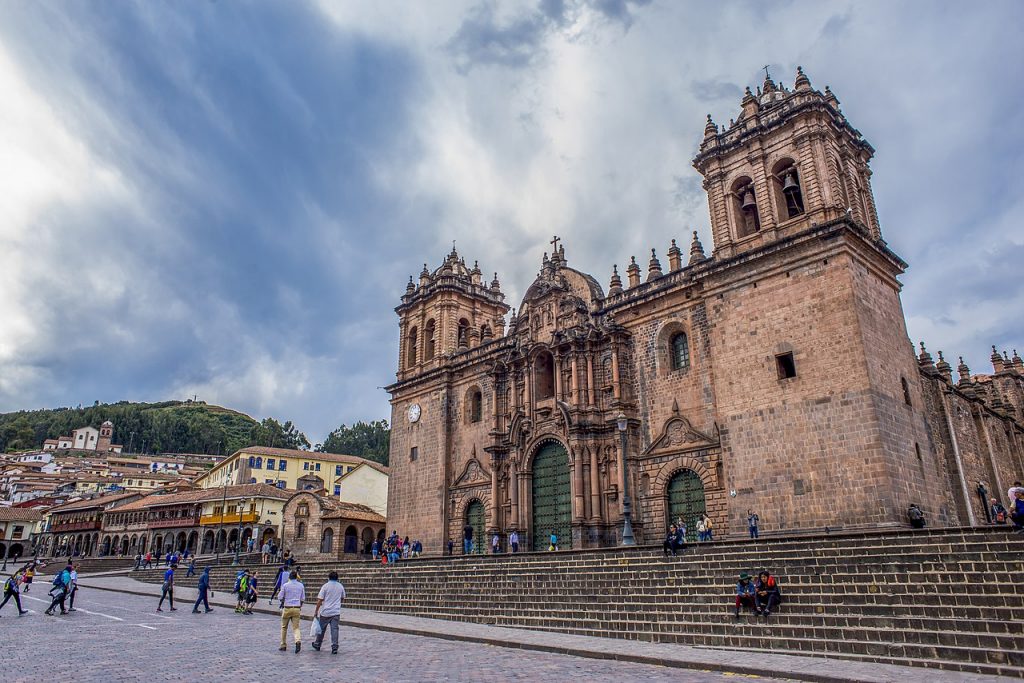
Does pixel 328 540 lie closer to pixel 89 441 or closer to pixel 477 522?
pixel 477 522

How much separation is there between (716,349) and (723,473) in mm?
3955

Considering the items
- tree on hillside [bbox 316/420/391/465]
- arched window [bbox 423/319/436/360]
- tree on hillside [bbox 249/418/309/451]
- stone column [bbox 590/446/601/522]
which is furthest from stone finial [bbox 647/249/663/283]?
tree on hillside [bbox 249/418/309/451]

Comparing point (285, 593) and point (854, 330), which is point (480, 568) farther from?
point (854, 330)

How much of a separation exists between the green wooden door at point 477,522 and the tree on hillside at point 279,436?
2994 inches

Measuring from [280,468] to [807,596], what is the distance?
52984mm

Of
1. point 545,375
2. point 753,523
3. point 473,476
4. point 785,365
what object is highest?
point 545,375

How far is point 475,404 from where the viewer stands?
Result: 3161cm

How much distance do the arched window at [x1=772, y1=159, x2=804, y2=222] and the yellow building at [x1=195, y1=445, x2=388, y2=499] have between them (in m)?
38.2

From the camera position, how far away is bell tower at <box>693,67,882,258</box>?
21391 mm

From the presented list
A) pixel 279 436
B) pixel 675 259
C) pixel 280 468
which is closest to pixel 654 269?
pixel 675 259

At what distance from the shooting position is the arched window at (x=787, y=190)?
22.2m

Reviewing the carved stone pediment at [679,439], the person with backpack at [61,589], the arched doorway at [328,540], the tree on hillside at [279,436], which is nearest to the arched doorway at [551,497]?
the carved stone pediment at [679,439]

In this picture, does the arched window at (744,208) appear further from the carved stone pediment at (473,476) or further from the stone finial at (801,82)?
the carved stone pediment at (473,476)

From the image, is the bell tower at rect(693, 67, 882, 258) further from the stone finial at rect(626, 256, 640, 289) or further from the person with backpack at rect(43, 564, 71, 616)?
the person with backpack at rect(43, 564, 71, 616)
